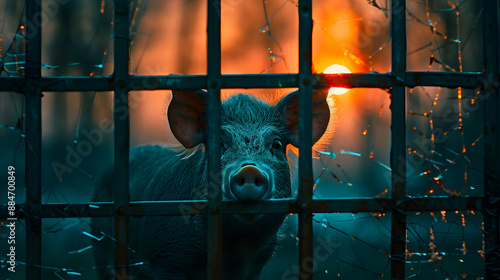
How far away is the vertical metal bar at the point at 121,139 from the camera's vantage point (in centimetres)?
194

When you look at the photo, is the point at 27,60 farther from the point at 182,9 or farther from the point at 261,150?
the point at 182,9

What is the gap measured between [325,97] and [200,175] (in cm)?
101

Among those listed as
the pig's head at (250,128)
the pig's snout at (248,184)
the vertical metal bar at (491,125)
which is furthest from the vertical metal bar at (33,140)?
the vertical metal bar at (491,125)

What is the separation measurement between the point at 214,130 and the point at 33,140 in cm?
74

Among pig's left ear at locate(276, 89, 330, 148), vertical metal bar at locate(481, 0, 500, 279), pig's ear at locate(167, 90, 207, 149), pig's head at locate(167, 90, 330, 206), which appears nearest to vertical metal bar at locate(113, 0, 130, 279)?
pig's head at locate(167, 90, 330, 206)

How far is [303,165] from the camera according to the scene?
1985 millimetres

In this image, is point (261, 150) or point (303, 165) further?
point (261, 150)

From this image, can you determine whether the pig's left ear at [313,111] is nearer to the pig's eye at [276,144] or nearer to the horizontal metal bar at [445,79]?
the pig's eye at [276,144]

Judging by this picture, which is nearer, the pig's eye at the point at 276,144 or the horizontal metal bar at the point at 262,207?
the horizontal metal bar at the point at 262,207

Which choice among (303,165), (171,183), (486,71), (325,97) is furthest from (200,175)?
(486,71)

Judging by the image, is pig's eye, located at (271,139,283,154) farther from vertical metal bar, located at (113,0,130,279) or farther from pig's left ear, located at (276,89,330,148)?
vertical metal bar, located at (113,0,130,279)

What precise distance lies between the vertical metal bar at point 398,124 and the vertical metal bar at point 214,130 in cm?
74

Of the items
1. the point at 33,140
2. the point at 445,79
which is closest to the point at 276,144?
the point at 445,79

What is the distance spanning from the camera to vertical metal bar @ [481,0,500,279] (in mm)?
2072
